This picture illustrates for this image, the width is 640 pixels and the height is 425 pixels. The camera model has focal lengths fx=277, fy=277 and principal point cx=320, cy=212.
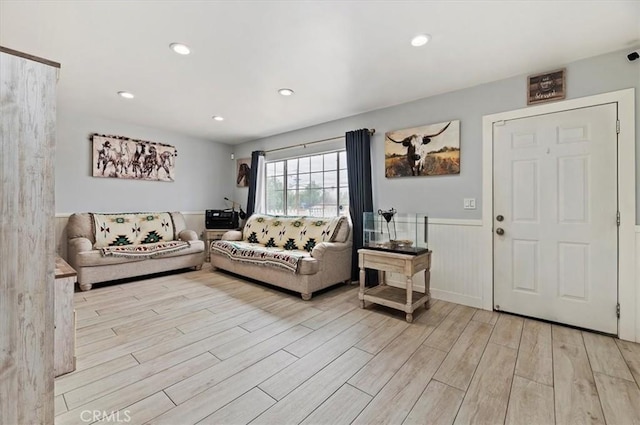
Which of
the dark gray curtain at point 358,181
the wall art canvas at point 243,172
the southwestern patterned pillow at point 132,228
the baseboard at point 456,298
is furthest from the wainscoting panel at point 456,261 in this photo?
the southwestern patterned pillow at point 132,228

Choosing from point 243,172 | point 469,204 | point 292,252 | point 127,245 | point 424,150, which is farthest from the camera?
point 243,172

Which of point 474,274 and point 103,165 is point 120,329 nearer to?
point 103,165

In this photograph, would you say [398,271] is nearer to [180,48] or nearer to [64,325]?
[64,325]

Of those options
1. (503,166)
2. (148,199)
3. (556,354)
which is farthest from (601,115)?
(148,199)

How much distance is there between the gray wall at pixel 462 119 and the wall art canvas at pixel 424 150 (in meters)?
0.07

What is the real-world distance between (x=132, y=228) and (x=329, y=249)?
10.0 feet

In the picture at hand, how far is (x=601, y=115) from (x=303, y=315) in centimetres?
307

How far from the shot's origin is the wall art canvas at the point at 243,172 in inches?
213

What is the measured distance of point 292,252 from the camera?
3615 mm

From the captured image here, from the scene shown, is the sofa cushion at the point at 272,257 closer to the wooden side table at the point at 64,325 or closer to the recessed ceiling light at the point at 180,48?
the wooden side table at the point at 64,325

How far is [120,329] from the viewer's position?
2301 mm

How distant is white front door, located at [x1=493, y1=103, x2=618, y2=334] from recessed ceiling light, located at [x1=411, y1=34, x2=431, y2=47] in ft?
4.04

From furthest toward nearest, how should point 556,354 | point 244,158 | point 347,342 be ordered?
1. point 244,158
2. point 347,342
3. point 556,354

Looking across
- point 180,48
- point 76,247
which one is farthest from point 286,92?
point 76,247
